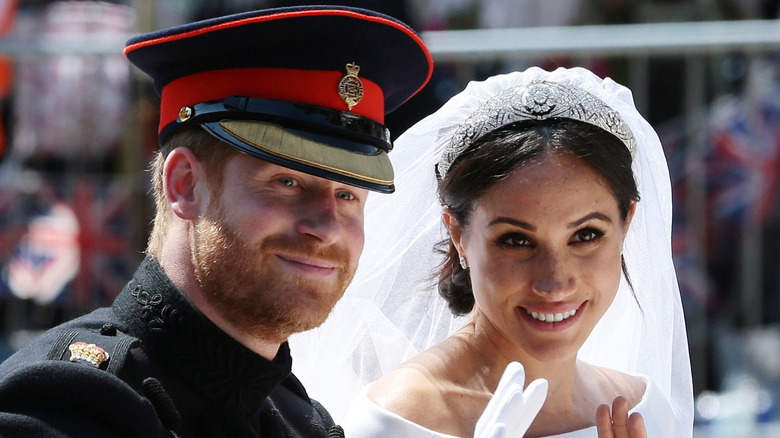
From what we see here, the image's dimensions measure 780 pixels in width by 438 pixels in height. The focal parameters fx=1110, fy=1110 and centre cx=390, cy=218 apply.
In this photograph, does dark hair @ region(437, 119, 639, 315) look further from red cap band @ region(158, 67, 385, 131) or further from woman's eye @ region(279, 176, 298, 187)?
woman's eye @ region(279, 176, 298, 187)

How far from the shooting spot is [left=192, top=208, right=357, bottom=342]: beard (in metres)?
2.11

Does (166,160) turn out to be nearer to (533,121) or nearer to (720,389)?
(533,121)

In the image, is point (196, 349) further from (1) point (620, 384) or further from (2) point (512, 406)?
(1) point (620, 384)

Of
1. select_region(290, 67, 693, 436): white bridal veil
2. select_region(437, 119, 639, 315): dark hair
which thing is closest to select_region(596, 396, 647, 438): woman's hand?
select_region(437, 119, 639, 315): dark hair

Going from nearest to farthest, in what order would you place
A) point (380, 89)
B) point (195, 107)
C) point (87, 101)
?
point (195, 107) < point (380, 89) < point (87, 101)

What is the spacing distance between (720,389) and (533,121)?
2.66 m

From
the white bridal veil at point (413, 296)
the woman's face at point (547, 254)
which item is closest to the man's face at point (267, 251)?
the woman's face at point (547, 254)

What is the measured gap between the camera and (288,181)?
219 centimetres

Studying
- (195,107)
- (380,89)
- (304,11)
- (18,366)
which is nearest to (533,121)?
(380,89)

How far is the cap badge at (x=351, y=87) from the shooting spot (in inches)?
92.2

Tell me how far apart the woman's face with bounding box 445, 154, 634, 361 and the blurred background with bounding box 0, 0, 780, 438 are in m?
2.06

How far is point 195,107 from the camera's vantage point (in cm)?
226

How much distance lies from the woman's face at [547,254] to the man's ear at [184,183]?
73 centimetres

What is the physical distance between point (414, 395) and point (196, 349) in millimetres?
630
